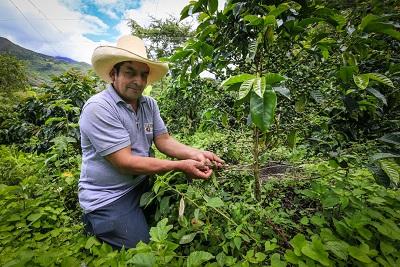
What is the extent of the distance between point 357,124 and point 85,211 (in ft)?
6.71

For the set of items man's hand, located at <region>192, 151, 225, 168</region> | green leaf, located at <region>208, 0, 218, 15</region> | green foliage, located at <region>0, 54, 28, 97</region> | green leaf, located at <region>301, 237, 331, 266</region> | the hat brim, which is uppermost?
green foliage, located at <region>0, 54, 28, 97</region>

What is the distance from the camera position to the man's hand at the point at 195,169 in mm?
1528

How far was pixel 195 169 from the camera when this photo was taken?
60.1 inches

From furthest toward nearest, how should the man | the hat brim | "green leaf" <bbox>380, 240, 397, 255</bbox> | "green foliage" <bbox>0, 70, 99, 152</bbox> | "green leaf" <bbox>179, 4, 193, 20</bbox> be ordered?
"green foliage" <bbox>0, 70, 99, 152</bbox> → the hat brim → the man → "green leaf" <bbox>179, 4, 193, 20</bbox> → "green leaf" <bbox>380, 240, 397, 255</bbox>

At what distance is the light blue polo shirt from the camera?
5.91 ft

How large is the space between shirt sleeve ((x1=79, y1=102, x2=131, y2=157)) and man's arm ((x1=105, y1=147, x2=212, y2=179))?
0.05m

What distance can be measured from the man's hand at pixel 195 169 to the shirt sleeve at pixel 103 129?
19.8 inches

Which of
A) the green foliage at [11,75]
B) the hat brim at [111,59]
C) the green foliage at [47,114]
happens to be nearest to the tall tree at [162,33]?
the green foliage at [11,75]

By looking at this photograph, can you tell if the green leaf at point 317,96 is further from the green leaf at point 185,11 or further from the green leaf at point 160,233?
the green leaf at point 160,233

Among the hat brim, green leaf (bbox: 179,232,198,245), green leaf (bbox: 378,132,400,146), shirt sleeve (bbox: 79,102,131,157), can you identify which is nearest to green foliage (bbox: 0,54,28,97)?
the hat brim

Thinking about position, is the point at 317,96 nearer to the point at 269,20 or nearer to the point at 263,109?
the point at 269,20

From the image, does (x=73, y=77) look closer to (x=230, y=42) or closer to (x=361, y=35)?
(x=230, y=42)

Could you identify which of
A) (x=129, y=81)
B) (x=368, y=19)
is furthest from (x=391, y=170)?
(x=129, y=81)

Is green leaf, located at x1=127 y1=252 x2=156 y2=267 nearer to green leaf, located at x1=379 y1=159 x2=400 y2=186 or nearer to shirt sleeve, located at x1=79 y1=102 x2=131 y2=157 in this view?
shirt sleeve, located at x1=79 y1=102 x2=131 y2=157
